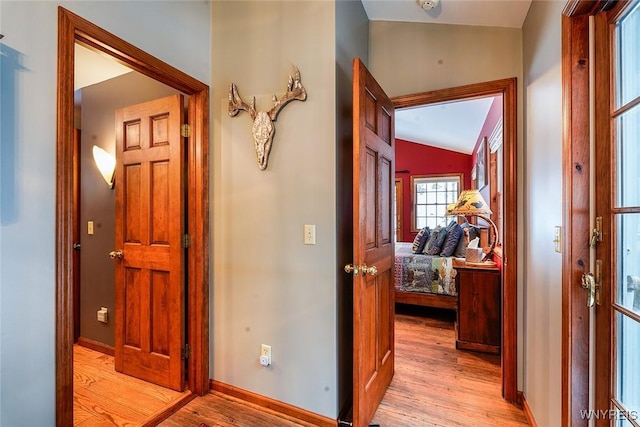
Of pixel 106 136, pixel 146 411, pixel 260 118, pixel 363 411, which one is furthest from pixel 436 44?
pixel 146 411

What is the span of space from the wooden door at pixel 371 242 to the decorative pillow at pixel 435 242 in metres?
1.77

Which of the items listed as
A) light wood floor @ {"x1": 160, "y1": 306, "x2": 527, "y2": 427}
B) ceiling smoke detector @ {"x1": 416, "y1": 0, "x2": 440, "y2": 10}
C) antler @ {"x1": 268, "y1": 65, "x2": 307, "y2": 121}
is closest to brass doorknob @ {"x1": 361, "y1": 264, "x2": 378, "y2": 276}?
light wood floor @ {"x1": 160, "y1": 306, "x2": 527, "y2": 427}

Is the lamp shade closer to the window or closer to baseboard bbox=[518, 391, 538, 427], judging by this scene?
baseboard bbox=[518, 391, 538, 427]

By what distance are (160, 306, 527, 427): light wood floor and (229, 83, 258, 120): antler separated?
191 centimetres

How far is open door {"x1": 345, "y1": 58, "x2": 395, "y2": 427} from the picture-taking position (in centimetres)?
161

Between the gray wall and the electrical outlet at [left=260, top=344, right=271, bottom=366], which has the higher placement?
the gray wall

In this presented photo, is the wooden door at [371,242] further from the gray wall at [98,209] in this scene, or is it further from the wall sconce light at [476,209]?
the gray wall at [98,209]

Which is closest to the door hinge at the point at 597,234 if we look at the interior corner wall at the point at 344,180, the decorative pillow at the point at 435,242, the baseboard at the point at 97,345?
the interior corner wall at the point at 344,180

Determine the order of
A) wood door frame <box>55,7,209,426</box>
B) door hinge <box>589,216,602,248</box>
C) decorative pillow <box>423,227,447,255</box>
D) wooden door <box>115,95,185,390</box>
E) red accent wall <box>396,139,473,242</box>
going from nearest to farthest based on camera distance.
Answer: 1. door hinge <box>589,216,602,248</box>
2. wood door frame <box>55,7,209,426</box>
3. wooden door <box>115,95,185,390</box>
4. decorative pillow <box>423,227,447,255</box>
5. red accent wall <box>396,139,473,242</box>

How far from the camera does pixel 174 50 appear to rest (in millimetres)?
1917

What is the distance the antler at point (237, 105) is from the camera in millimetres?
2002

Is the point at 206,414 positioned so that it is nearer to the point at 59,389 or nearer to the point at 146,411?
the point at 146,411

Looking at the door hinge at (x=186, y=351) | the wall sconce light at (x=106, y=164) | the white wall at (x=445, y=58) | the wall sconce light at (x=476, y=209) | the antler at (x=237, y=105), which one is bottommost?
the door hinge at (x=186, y=351)

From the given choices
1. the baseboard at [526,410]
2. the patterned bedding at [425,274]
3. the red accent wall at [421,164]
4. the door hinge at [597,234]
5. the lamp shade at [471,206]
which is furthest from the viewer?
the red accent wall at [421,164]
